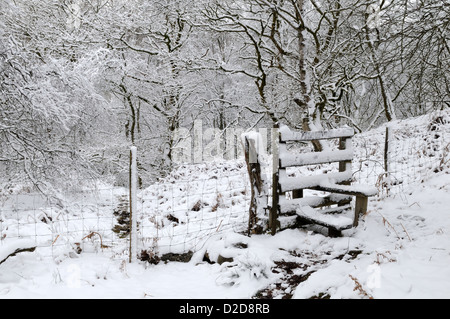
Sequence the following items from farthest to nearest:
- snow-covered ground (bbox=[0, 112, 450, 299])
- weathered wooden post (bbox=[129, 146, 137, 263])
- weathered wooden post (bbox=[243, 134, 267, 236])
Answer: weathered wooden post (bbox=[243, 134, 267, 236]) < weathered wooden post (bbox=[129, 146, 137, 263]) < snow-covered ground (bbox=[0, 112, 450, 299])

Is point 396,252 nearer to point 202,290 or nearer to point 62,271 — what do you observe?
point 202,290

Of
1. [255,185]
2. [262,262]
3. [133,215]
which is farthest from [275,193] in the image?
[133,215]

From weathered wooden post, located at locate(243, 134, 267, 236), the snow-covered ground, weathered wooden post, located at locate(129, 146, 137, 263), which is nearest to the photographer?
the snow-covered ground

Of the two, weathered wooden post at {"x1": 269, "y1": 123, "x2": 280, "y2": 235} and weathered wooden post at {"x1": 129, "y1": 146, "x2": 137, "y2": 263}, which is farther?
weathered wooden post at {"x1": 269, "y1": 123, "x2": 280, "y2": 235}

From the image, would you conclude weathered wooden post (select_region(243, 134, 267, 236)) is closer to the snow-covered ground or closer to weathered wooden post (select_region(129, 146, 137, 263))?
the snow-covered ground

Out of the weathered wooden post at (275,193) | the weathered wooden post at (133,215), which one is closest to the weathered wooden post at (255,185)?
the weathered wooden post at (275,193)

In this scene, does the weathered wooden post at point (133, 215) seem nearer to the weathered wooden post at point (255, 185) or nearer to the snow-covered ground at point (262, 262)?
the snow-covered ground at point (262, 262)

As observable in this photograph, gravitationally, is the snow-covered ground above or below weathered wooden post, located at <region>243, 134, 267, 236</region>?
below

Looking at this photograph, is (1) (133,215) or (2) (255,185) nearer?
(1) (133,215)

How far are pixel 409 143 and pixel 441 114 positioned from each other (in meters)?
1.25

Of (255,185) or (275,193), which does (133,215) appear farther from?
(275,193)

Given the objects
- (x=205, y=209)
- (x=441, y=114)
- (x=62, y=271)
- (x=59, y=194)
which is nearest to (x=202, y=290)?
(x=62, y=271)

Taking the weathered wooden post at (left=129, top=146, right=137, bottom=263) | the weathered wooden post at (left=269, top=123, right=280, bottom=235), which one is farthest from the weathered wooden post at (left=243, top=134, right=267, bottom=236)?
the weathered wooden post at (left=129, top=146, right=137, bottom=263)

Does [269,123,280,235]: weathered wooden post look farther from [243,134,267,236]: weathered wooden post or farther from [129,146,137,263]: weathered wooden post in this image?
[129,146,137,263]: weathered wooden post
